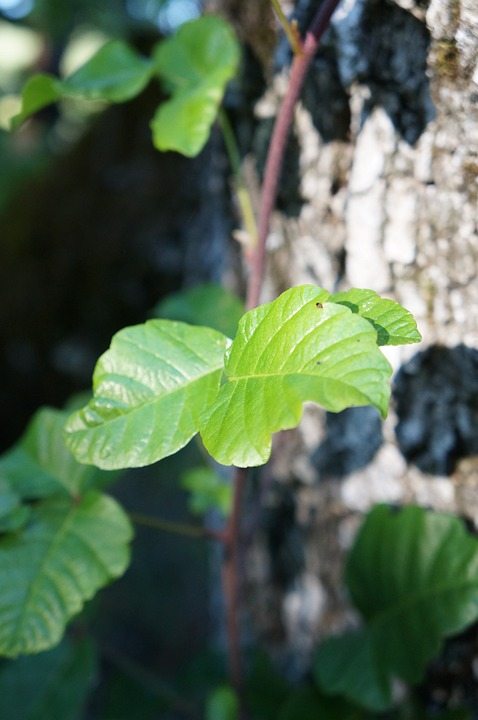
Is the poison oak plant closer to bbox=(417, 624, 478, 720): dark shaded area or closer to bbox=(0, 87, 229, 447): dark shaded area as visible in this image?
bbox=(417, 624, 478, 720): dark shaded area

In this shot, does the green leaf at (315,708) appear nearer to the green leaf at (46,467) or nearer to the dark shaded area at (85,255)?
the green leaf at (46,467)

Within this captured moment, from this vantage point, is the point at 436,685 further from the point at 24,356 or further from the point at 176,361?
the point at 24,356

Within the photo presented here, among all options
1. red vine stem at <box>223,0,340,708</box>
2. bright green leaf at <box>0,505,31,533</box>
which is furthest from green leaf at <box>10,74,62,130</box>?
bright green leaf at <box>0,505,31,533</box>

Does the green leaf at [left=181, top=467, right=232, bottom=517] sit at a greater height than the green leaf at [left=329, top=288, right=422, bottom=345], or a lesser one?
lesser

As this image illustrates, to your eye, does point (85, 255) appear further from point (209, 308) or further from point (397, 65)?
point (397, 65)

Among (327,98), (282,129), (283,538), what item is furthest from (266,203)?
(283,538)
